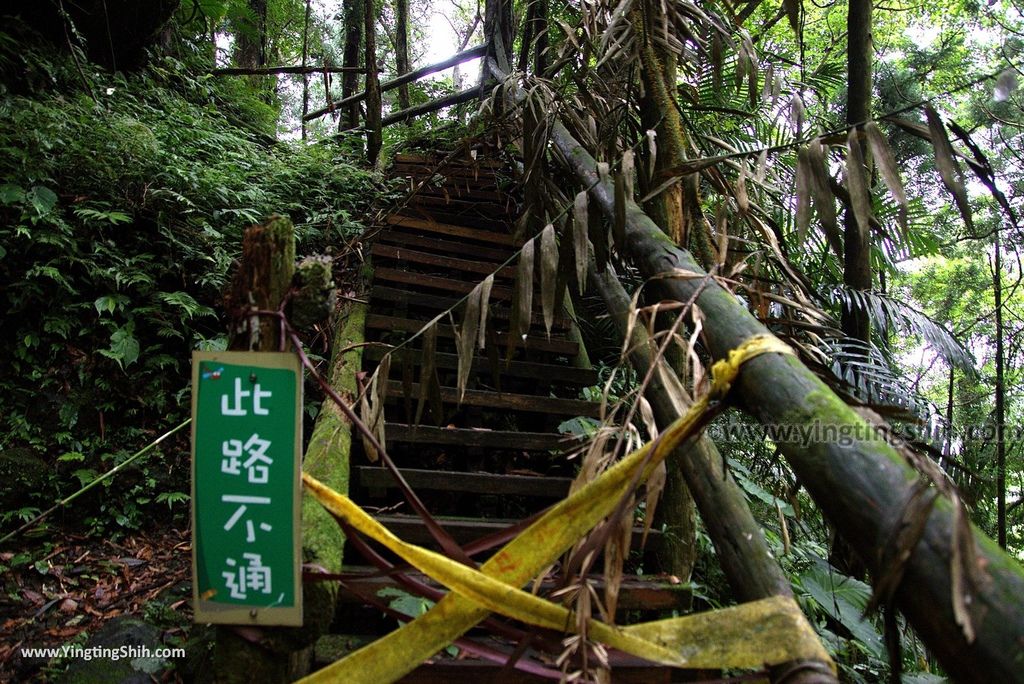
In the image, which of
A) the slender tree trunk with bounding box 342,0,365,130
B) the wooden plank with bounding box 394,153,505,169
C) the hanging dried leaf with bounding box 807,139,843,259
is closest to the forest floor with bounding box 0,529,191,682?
the hanging dried leaf with bounding box 807,139,843,259

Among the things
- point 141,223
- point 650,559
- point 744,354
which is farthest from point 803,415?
point 141,223

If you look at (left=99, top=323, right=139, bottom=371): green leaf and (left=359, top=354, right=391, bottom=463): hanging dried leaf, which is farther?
(left=99, top=323, right=139, bottom=371): green leaf

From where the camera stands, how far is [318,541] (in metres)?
1.65

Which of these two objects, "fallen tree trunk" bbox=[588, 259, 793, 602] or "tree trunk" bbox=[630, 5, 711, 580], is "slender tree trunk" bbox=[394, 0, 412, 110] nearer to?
"tree trunk" bbox=[630, 5, 711, 580]

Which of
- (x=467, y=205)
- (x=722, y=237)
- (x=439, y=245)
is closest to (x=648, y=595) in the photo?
(x=722, y=237)

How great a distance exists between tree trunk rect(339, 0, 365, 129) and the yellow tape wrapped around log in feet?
31.0

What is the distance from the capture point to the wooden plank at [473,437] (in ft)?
9.04

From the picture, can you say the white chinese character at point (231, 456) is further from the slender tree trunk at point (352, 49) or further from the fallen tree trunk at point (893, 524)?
the slender tree trunk at point (352, 49)

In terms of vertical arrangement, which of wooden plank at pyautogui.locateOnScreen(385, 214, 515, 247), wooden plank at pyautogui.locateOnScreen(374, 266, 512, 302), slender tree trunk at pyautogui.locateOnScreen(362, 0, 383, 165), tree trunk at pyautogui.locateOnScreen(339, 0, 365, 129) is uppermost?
tree trunk at pyautogui.locateOnScreen(339, 0, 365, 129)

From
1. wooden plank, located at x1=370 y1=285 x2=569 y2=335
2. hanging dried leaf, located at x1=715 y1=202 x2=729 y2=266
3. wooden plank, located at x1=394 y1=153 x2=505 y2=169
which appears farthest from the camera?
wooden plank, located at x1=394 y1=153 x2=505 y2=169

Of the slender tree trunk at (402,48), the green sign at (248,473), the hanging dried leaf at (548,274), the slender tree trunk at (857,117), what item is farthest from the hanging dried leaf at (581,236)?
the slender tree trunk at (402,48)

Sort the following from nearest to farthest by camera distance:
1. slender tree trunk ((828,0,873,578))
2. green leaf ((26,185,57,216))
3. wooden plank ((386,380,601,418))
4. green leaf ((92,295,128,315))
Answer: wooden plank ((386,380,601,418)), slender tree trunk ((828,0,873,578)), green leaf ((92,295,128,315)), green leaf ((26,185,57,216))

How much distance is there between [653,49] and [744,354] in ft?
6.33

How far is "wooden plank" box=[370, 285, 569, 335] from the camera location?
12.4 feet
